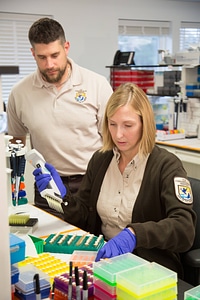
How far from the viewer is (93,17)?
18.2ft

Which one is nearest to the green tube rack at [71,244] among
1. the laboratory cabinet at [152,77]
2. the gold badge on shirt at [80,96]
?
the gold badge on shirt at [80,96]

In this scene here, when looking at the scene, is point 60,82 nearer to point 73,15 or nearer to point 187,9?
point 73,15

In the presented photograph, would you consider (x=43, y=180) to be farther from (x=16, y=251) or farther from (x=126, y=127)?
(x=16, y=251)

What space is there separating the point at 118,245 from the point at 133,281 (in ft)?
1.17

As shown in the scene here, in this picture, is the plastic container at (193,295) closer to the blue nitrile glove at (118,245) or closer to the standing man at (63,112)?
the blue nitrile glove at (118,245)

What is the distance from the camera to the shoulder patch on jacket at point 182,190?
59.4 inches

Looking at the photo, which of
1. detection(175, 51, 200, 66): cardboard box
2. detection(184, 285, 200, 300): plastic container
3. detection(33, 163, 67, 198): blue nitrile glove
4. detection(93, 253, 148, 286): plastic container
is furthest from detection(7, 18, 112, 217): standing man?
detection(175, 51, 200, 66): cardboard box

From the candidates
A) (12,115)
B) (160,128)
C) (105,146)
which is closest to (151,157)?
(105,146)

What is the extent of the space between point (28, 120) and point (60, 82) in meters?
0.27

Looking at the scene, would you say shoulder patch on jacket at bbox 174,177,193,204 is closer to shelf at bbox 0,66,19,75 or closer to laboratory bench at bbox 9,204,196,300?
laboratory bench at bbox 9,204,196,300

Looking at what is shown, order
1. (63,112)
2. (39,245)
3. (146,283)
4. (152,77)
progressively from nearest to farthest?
(146,283), (39,245), (63,112), (152,77)

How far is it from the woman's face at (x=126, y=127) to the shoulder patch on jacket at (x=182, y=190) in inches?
9.3

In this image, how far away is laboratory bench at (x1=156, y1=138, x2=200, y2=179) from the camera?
3454 millimetres

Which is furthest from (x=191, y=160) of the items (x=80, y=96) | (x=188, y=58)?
(x=80, y=96)
